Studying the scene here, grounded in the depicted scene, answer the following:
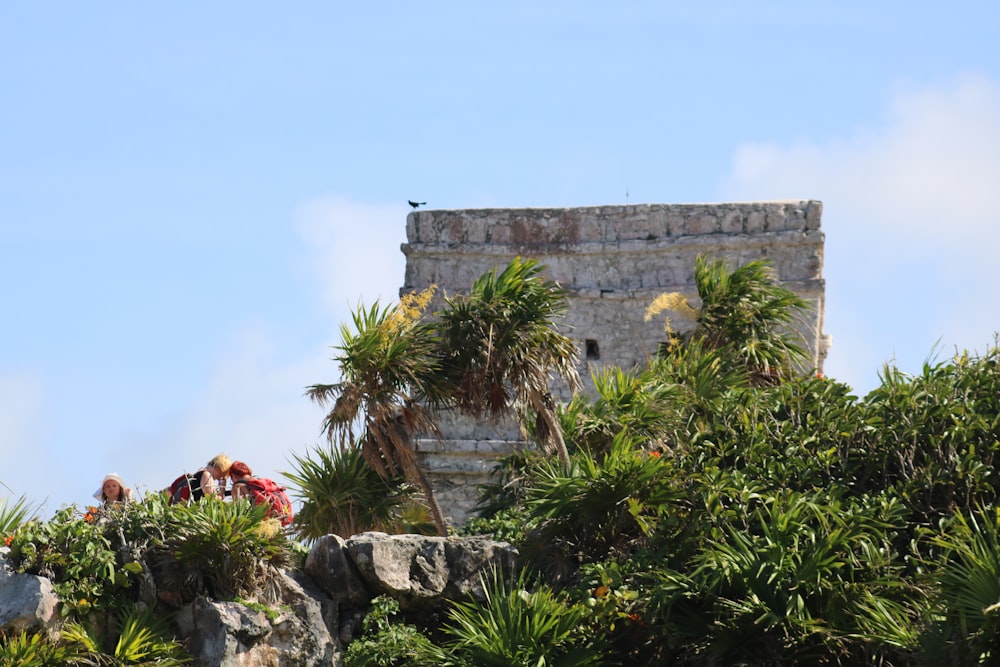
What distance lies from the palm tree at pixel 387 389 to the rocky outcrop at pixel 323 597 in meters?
1.18

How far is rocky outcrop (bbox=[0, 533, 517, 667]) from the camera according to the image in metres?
9.84

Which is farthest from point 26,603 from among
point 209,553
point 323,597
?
point 323,597

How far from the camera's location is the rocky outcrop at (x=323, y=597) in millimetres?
9844

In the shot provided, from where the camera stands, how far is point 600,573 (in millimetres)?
10523

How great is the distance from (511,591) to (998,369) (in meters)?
3.56

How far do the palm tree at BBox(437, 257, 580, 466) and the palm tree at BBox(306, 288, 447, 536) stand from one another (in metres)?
0.20

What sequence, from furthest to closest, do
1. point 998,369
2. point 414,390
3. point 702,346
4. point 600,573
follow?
point 702,346, point 414,390, point 998,369, point 600,573

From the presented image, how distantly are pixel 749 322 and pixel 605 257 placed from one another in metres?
4.10

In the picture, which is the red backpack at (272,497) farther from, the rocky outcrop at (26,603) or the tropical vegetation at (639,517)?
the rocky outcrop at (26,603)

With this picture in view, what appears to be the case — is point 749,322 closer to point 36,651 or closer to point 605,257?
point 605,257

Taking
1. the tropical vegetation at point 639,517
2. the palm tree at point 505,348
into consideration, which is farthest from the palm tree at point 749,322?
the palm tree at point 505,348

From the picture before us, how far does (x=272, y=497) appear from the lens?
11320 mm

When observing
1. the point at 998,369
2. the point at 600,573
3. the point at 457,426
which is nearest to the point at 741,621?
the point at 600,573

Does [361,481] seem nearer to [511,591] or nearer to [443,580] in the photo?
[443,580]
